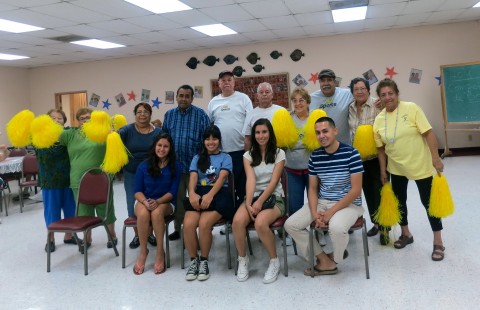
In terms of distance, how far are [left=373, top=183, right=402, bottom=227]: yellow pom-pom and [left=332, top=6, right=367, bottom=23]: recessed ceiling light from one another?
12.9 ft

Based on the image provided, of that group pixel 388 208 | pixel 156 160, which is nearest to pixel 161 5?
pixel 156 160

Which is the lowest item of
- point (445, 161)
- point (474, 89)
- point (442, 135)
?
point (445, 161)

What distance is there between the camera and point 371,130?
2.64 metres

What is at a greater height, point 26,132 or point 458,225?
point 26,132

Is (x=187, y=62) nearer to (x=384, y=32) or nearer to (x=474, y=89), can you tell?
(x=384, y=32)

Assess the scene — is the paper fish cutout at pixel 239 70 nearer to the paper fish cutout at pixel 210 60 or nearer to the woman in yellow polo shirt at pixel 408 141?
the paper fish cutout at pixel 210 60

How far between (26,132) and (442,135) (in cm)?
721

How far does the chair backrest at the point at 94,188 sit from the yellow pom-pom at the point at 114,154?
0.44ft

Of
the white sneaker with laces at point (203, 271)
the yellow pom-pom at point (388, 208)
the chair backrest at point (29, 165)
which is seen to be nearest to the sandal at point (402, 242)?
the yellow pom-pom at point (388, 208)

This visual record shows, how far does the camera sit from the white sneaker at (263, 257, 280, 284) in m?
2.35

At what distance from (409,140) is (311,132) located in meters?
0.68

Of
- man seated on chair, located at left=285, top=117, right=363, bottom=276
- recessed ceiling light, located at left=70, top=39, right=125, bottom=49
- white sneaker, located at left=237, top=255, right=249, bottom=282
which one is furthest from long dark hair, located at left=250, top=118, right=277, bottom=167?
recessed ceiling light, located at left=70, top=39, right=125, bottom=49

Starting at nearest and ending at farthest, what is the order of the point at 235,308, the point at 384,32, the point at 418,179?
the point at 235,308 → the point at 418,179 → the point at 384,32

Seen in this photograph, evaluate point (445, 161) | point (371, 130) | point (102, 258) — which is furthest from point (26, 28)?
point (445, 161)
